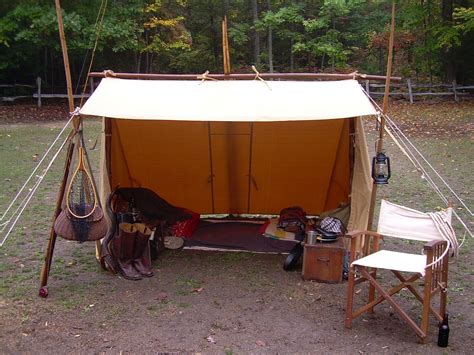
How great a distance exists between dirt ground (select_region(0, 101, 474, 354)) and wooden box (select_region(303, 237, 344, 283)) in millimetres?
86

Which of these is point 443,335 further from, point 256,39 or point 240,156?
point 256,39

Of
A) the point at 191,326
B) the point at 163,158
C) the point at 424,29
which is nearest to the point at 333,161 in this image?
the point at 163,158

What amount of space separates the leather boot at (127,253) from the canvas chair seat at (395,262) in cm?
193

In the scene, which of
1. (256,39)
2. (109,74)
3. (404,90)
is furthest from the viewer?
(256,39)

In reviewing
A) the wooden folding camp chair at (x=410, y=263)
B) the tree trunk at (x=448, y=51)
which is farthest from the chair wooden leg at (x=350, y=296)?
the tree trunk at (x=448, y=51)

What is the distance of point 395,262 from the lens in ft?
11.2

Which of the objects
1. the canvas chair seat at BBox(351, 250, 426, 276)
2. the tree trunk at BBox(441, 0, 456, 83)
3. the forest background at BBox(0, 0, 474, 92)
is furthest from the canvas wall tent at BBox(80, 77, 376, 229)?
the tree trunk at BBox(441, 0, 456, 83)

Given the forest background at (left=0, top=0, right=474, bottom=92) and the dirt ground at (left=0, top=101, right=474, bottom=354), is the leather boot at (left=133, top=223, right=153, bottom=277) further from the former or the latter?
the forest background at (left=0, top=0, right=474, bottom=92)

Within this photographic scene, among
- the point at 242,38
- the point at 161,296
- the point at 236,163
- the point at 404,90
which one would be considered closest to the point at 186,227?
the point at 236,163

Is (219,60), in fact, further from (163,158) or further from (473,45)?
(163,158)

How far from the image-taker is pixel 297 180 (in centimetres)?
582

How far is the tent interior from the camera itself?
4457 mm

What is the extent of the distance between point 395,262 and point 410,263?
9 centimetres

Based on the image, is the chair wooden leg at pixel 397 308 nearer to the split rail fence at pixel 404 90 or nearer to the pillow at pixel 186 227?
the pillow at pixel 186 227
